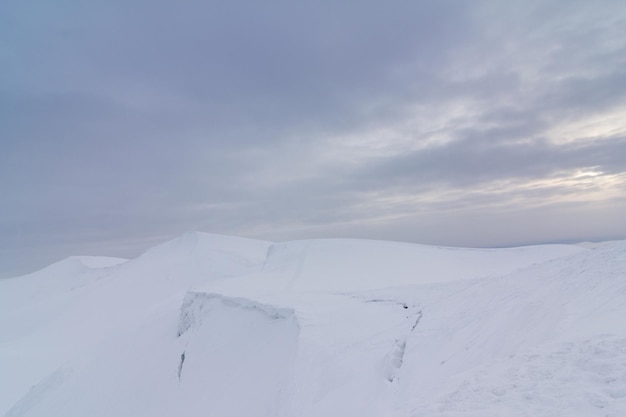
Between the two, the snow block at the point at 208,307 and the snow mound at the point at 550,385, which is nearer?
the snow mound at the point at 550,385

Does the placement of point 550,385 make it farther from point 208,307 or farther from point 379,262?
point 379,262

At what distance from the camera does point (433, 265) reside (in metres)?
29.6

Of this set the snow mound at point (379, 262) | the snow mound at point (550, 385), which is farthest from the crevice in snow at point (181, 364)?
→ the snow mound at point (550, 385)

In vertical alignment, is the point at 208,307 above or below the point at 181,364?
above

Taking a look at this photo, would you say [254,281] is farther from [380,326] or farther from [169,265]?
[169,265]

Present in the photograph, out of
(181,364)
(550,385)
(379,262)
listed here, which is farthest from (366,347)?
(379,262)

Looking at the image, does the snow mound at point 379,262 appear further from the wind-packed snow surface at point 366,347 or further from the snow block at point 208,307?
the snow block at point 208,307

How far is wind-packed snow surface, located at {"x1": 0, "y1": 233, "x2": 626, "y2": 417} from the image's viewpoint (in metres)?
6.66

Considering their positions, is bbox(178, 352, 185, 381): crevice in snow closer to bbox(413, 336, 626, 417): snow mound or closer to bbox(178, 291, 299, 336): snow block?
bbox(178, 291, 299, 336): snow block

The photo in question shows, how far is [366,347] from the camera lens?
12273 mm

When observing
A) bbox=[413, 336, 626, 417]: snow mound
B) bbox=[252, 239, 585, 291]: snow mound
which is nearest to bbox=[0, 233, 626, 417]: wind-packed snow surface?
bbox=[413, 336, 626, 417]: snow mound

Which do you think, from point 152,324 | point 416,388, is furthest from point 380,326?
point 152,324

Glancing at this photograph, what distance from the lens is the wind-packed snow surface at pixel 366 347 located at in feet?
21.9

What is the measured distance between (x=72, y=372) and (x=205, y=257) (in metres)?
22.2
